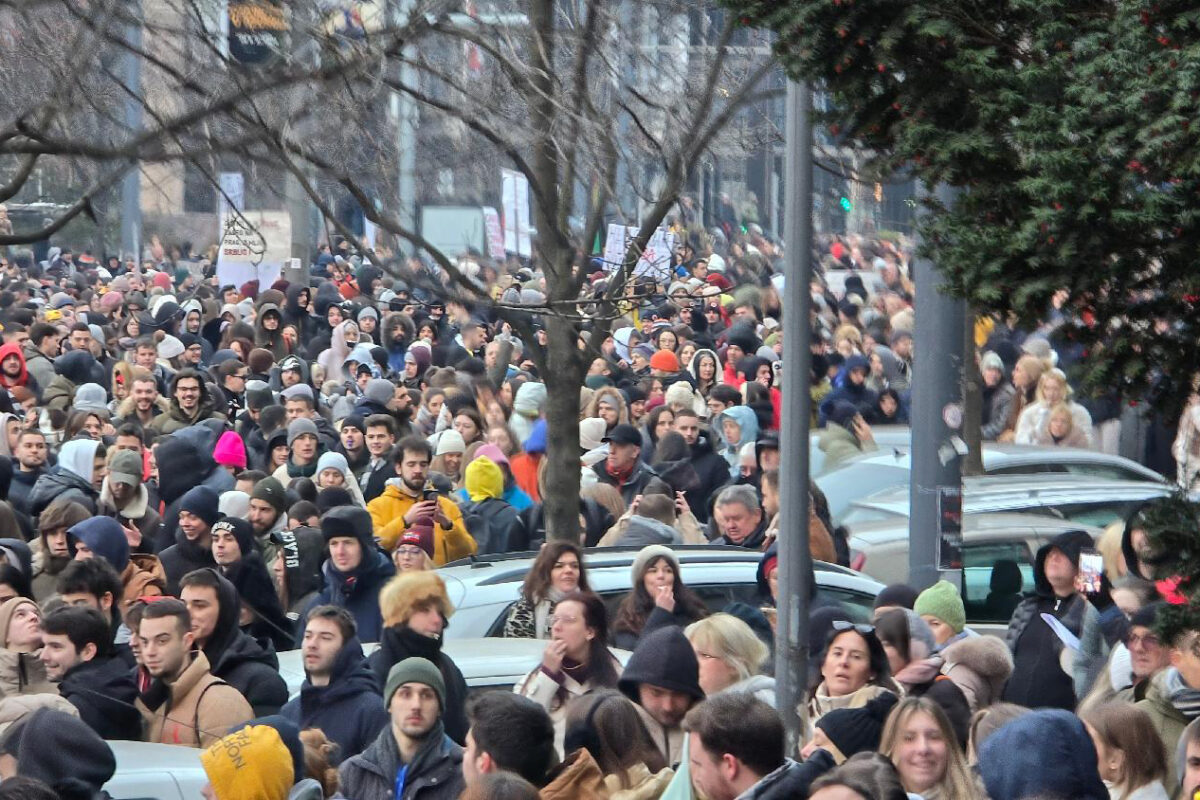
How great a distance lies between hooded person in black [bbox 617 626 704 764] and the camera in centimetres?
656

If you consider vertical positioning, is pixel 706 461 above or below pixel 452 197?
below

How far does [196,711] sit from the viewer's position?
7.27m

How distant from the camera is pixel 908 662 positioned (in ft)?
24.6

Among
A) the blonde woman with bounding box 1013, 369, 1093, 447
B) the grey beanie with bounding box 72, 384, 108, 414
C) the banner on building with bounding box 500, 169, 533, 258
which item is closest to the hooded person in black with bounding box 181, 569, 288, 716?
the grey beanie with bounding box 72, 384, 108, 414

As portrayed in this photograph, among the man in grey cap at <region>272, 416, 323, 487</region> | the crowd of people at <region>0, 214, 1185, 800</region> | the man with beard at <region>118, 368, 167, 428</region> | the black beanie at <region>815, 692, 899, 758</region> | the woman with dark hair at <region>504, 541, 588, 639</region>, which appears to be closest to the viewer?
the crowd of people at <region>0, 214, 1185, 800</region>

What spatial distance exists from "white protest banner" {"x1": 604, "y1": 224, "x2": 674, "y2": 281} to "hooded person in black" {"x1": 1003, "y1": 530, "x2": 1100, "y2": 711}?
2322 mm

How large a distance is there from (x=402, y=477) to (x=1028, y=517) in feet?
13.0

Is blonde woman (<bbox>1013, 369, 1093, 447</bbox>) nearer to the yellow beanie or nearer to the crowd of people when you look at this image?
the crowd of people

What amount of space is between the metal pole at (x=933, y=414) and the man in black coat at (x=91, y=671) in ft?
13.4

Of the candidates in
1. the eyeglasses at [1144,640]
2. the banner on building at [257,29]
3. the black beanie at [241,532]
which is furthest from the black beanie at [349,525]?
the eyeglasses at [1144,640]

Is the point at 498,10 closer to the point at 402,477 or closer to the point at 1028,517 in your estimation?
the point at 402,477

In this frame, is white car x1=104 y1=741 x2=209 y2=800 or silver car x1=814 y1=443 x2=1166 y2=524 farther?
silver car x1=814 y1=443 x2=1166 y2=524

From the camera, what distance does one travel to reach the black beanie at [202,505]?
10.1 metres

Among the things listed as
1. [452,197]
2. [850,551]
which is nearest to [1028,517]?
[850,551]
